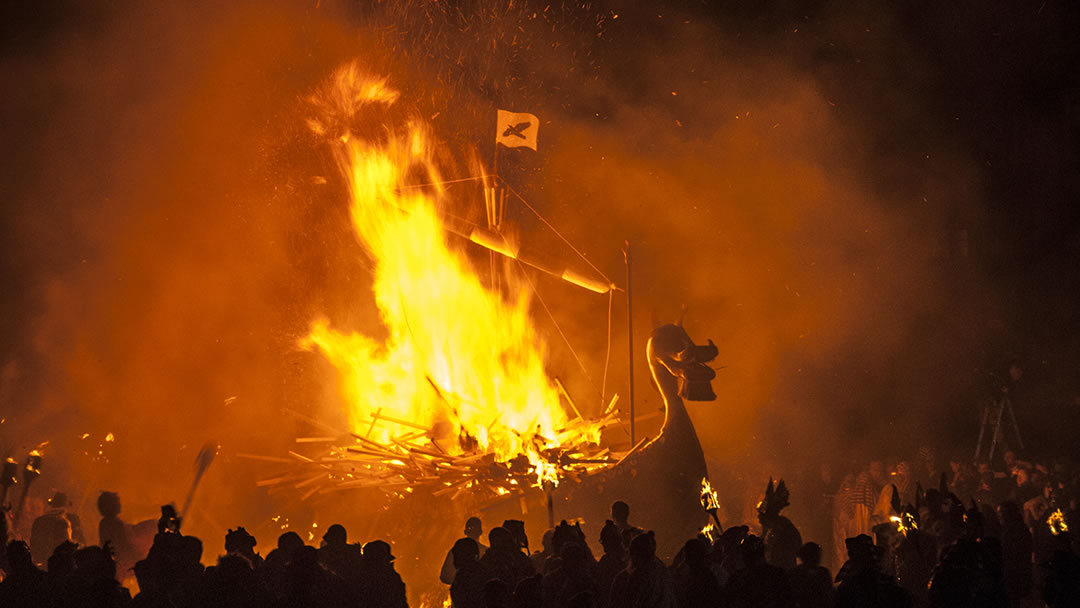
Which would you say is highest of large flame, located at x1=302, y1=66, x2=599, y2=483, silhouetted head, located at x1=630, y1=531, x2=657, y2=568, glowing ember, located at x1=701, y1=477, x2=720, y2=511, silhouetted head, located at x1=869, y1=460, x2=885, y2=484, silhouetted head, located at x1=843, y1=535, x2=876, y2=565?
large flame, located at x1=302, y1=66, x2=599, y2=483

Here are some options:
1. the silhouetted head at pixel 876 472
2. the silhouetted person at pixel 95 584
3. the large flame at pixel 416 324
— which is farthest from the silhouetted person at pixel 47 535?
the silhouetted head at pixel 876 472

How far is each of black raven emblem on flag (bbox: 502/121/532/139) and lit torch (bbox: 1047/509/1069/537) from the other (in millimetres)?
7605

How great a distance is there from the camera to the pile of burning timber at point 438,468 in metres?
8.67

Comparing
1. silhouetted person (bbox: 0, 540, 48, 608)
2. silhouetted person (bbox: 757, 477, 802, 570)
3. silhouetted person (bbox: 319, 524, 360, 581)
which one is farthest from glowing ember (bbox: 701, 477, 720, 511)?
silhouetted person (bbox: 0, 540, 48, 608)

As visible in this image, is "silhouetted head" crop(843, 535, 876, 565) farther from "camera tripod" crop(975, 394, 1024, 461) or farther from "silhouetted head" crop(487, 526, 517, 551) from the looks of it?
"camera tripod" crop(975, 394, 1024, 461)

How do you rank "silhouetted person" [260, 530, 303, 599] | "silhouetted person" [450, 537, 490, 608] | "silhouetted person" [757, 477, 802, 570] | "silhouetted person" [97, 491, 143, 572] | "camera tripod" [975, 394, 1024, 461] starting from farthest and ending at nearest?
"camera tripod" [975, 394, 1024, 461] < "silhouetted person" [97, 491, 143, 572] < "silhouetted person" [757, 477, 802, 570] < "silhouetted person" [260, 530, 303, 599] < "silhouetted person" [450, 537, 490, 608]

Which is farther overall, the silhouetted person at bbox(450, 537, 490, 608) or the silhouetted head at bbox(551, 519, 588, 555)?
the silhouetted head at bbox(551, 519, 588, 555)

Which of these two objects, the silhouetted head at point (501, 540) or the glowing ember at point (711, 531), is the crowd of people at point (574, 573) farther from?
the glowing ember at point (711, 531)

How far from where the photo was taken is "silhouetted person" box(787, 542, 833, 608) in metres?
5.29

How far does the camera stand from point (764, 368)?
15758mm

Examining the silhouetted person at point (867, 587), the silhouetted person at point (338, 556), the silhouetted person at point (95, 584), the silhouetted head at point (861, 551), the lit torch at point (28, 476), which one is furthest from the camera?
the lit torch at point (28, 476)

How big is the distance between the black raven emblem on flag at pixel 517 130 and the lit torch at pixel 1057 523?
25.0ft

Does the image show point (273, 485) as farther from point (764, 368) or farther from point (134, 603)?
point (764, 368)

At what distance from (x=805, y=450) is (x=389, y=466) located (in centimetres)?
842
